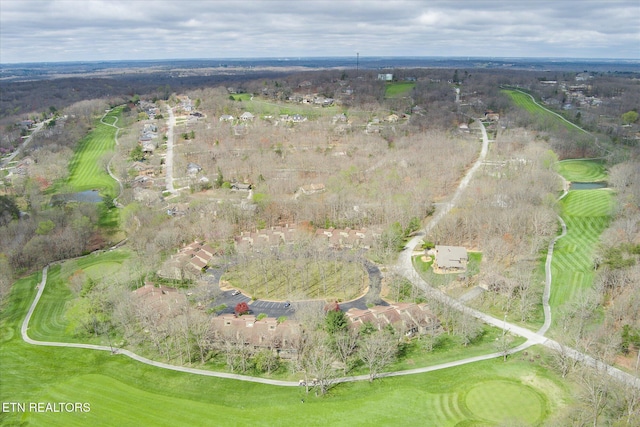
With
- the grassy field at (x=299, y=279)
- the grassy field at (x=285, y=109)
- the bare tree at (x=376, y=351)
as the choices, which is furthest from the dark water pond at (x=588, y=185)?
the grassy field at (x=285, y=109)

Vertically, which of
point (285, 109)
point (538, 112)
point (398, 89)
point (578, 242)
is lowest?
point (578, 242)

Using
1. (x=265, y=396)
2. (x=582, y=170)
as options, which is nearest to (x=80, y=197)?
(x=265, y=396)

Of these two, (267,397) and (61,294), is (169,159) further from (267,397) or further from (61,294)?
(267,397)

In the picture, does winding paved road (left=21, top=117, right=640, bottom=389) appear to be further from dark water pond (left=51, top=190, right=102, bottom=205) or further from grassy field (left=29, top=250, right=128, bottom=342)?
dark water pond (left=51, top=190, right=102, bottom=205)

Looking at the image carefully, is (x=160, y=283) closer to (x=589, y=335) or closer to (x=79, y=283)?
(x=79, y=283)

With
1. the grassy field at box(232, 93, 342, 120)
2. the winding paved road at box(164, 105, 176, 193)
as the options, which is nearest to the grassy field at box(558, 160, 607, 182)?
the grassy field at box(232, 93, 342, 120)

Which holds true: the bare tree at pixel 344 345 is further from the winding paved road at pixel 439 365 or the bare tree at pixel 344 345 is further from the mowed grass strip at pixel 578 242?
the mowed grass strip at pixel 578 242
